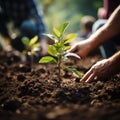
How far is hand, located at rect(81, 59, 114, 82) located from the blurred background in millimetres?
6083

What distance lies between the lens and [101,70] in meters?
1.96

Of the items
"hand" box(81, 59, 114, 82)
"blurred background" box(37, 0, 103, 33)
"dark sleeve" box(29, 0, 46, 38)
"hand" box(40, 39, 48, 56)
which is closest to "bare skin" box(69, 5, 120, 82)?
"hand" box(81, 59, 114, 82)

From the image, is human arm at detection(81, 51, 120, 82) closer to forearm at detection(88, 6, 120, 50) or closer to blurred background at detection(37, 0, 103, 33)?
forearm at detection(88, 6, 120, 50)

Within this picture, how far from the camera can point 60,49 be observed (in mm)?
2078

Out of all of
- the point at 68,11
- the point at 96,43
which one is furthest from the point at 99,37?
the point at 68,11

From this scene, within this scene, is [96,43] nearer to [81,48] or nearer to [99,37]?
[99,37]

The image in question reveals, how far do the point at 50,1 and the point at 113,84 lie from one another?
7.06 m

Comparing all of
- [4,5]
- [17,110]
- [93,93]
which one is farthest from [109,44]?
[4,5]

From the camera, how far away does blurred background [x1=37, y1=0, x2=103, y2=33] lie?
8628 mm

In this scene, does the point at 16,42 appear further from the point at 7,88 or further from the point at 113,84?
the point at 113,84

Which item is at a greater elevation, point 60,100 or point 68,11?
point 68,11

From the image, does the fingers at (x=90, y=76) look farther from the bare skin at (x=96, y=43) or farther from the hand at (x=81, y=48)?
the hand at (x=81, y=48)

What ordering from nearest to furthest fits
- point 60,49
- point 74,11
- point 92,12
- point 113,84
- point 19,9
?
point 113,84
point 60,49
point 19,9
point 92,12
point 74,11

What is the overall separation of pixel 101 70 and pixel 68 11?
8.70 metres
